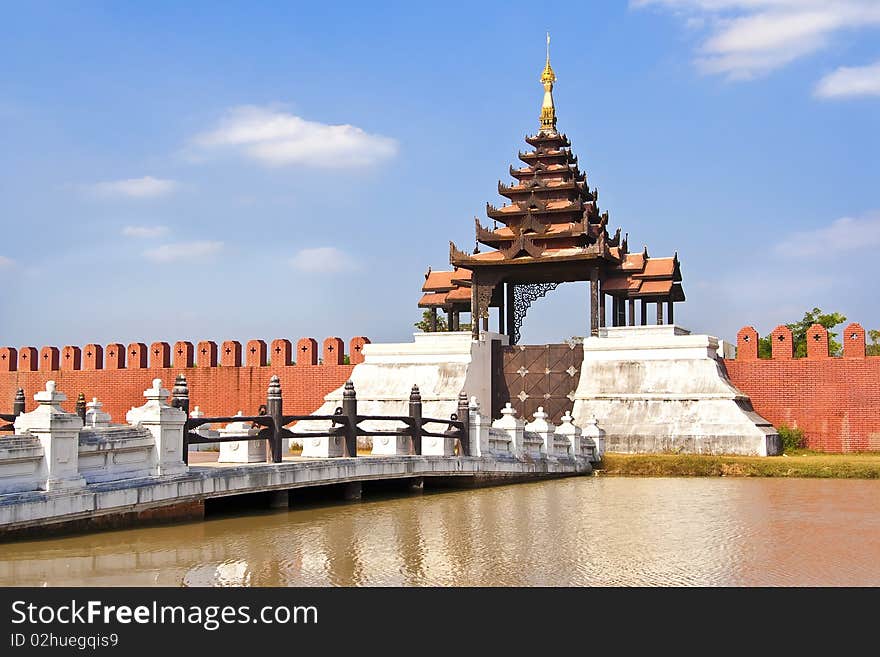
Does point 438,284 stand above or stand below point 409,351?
above

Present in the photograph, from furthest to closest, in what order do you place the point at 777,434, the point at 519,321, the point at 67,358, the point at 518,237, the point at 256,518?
the point at 67,358
the point at 519,321
the point at 518,237
the point at 777,434
the point at 256,518

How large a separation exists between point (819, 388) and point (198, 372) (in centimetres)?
1787

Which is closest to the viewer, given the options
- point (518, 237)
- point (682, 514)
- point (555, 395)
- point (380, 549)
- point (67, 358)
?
point (380, 549)

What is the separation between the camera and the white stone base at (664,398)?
77.0 feet

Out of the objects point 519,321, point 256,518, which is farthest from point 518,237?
point 256,518

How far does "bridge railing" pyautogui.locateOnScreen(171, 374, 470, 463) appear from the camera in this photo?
12562 mm

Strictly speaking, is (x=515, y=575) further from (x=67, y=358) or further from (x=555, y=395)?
(x=67, y=358)

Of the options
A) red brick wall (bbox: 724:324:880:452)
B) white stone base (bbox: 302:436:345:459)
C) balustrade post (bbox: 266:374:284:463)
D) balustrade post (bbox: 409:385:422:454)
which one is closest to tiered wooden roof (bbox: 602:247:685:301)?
red brick wall (bbox: 724:324:880:452)

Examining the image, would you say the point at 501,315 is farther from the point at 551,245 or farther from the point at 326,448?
the point at 326,448

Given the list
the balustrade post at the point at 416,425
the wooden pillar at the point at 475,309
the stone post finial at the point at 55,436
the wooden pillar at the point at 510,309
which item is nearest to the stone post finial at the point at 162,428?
the stone post finial at the point at 55,436

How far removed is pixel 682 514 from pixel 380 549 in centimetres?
500

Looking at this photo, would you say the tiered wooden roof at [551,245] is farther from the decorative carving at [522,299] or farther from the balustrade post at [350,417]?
the balustrade post at [350,417]

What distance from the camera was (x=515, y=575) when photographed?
9094 millimetres

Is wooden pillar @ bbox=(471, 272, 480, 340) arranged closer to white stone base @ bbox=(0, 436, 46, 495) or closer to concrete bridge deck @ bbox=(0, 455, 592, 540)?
concrete bridge deck @ bbox=(0, 455, 592, 540)
